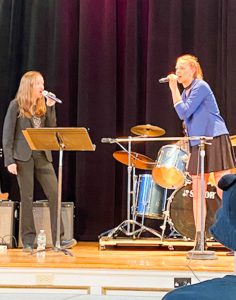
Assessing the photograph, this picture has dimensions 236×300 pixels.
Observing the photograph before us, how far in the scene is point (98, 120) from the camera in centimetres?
562

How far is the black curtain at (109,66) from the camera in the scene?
18.1 ft

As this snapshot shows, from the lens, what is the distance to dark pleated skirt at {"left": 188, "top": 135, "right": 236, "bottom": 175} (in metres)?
3.90

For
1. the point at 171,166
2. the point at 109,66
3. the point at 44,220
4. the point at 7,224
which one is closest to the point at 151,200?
the point at 171,166

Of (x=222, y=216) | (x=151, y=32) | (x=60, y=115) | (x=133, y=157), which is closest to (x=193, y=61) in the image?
(x=133, y=157)

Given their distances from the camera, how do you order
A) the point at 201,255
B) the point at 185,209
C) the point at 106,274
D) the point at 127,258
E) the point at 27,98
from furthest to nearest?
the point at 185,209
the point at 27,98
the point at 127,258
the point at 201,255
the point at 106,274

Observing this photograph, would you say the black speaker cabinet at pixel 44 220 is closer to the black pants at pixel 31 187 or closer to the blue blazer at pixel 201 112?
the black pants at pixel 31 187

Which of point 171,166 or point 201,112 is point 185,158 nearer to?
point 171,166

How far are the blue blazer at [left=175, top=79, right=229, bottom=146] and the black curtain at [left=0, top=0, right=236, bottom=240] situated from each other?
1.51 metres

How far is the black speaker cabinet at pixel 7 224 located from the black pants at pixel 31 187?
1.39ft

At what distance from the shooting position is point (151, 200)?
4.91 meters

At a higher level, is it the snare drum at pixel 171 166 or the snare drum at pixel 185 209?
the snare drum at pixel 171 166

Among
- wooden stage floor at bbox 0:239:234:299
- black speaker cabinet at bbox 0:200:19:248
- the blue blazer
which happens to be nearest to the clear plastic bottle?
black speaker cabinet at bbox 0:200:19:248

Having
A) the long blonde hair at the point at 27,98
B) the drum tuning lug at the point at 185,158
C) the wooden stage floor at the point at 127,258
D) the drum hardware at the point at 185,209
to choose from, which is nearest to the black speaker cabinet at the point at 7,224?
the wooden stage floor at the point at 127,258

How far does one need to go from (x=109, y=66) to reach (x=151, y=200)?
1612 millimetres
